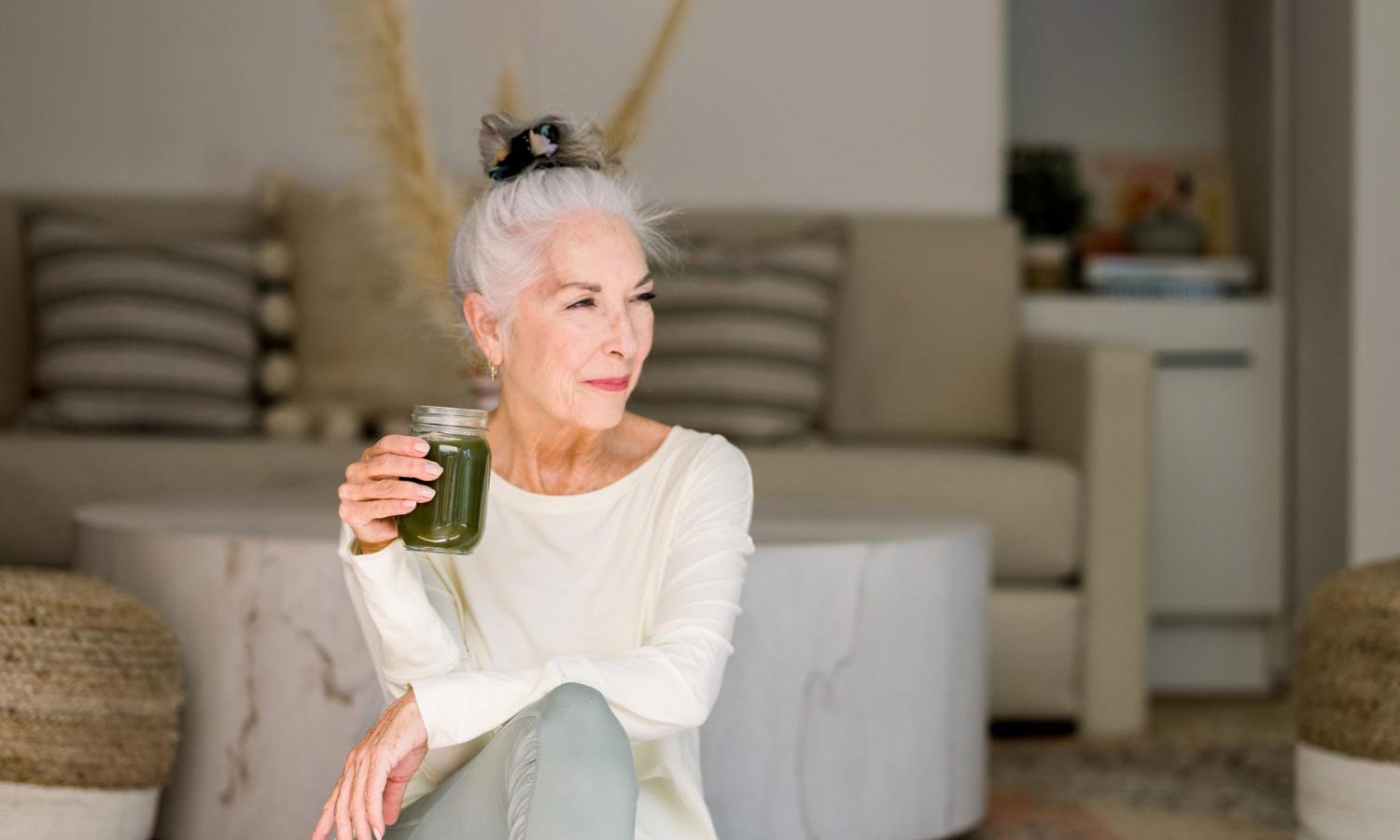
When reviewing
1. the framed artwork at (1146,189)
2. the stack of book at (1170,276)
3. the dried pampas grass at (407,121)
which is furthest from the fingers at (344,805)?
the framed artwork at (1146,189)

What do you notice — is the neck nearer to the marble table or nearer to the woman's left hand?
the woman's left hand

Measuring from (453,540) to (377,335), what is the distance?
7.51 ft

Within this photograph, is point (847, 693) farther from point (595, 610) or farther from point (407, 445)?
point (407, 445)

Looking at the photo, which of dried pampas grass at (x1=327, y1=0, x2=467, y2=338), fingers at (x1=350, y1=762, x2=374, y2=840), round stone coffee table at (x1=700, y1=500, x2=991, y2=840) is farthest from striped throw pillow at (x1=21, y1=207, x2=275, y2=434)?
fingers at (x1=350, y1=762, x2=374, y2=840)

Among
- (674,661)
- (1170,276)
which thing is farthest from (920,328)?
(674,661)

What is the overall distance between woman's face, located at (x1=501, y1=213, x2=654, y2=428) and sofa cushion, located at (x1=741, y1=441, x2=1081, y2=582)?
150cm

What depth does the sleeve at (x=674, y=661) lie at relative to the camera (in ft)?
4.21

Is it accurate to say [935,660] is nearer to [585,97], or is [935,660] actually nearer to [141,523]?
[141,523]

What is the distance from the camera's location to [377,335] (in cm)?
350

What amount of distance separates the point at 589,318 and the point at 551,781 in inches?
17.5

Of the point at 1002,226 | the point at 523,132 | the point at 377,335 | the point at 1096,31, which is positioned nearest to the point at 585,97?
the point at 377,335

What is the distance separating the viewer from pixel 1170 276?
3.72 meters

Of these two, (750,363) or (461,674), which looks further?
(750,363)

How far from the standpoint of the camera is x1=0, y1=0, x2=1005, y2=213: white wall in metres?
3.78
